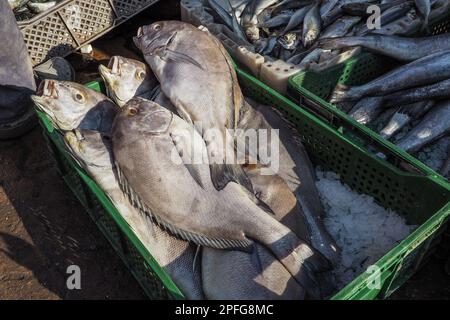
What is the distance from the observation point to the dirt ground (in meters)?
2.77

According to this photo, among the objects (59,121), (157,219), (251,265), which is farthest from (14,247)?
(251,265)

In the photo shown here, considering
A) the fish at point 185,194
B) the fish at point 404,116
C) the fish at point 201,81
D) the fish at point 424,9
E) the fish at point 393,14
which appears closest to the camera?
the fish at point 185,194

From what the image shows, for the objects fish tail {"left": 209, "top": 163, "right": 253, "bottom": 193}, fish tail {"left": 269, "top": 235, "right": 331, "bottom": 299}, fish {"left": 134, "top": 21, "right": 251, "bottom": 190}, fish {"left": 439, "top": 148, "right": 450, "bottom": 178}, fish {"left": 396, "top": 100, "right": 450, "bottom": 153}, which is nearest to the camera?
fish tail {"left": 269, "top": 235, "right": 331, "bottom": 299}

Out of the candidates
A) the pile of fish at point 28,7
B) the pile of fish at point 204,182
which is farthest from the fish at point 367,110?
the pile of fish at point 28,7

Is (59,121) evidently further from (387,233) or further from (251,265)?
(387,233)

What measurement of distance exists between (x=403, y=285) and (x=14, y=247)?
265cm

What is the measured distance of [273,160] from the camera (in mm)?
2814

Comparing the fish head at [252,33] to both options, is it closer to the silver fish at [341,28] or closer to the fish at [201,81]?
the silver fish at [341,28]

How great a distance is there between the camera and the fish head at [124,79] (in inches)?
118

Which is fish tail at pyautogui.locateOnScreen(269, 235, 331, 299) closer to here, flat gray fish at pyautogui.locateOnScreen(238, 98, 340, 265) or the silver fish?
flat gray fish at pyautogui.locateOnScreen(238, 98, 340, 265)

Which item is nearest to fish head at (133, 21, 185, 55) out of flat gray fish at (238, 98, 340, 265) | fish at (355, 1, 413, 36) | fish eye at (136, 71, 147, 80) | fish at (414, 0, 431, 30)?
fish eye at (136, 71, 147, 80)

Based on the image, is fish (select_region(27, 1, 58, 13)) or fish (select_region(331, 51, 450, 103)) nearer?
fish (select_region(331, 51, 450, 103))

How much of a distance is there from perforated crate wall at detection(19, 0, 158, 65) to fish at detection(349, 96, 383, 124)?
98.3 inches
